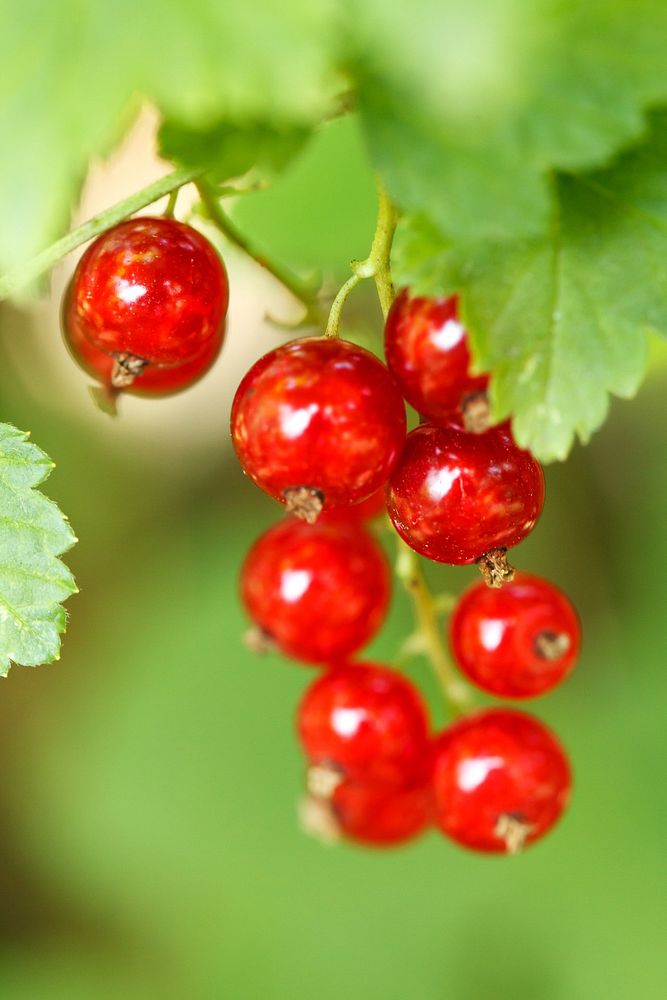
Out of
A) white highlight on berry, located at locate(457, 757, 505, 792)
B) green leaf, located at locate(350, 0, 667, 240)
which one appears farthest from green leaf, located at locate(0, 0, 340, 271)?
white highlight on berry, located at locate(457, 757, 505, 792)

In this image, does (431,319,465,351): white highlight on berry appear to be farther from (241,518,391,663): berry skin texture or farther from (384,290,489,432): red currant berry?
(241,518,391,663): berry skin texture

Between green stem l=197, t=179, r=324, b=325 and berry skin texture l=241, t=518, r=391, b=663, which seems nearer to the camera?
green stem l=197, t=179, r=324, b=325

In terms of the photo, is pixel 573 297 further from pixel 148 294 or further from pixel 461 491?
pixel 148 294

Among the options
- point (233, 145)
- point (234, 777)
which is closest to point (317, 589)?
point (233, 145)

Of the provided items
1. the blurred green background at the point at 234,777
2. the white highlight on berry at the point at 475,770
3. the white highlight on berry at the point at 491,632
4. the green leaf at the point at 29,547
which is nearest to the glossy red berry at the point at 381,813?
the white highlight on berry at the point at 475,770

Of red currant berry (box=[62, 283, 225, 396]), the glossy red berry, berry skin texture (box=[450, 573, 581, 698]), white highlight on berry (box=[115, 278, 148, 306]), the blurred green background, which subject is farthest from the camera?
the blurred green background

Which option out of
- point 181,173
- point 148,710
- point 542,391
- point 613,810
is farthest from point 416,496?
point 148,710
